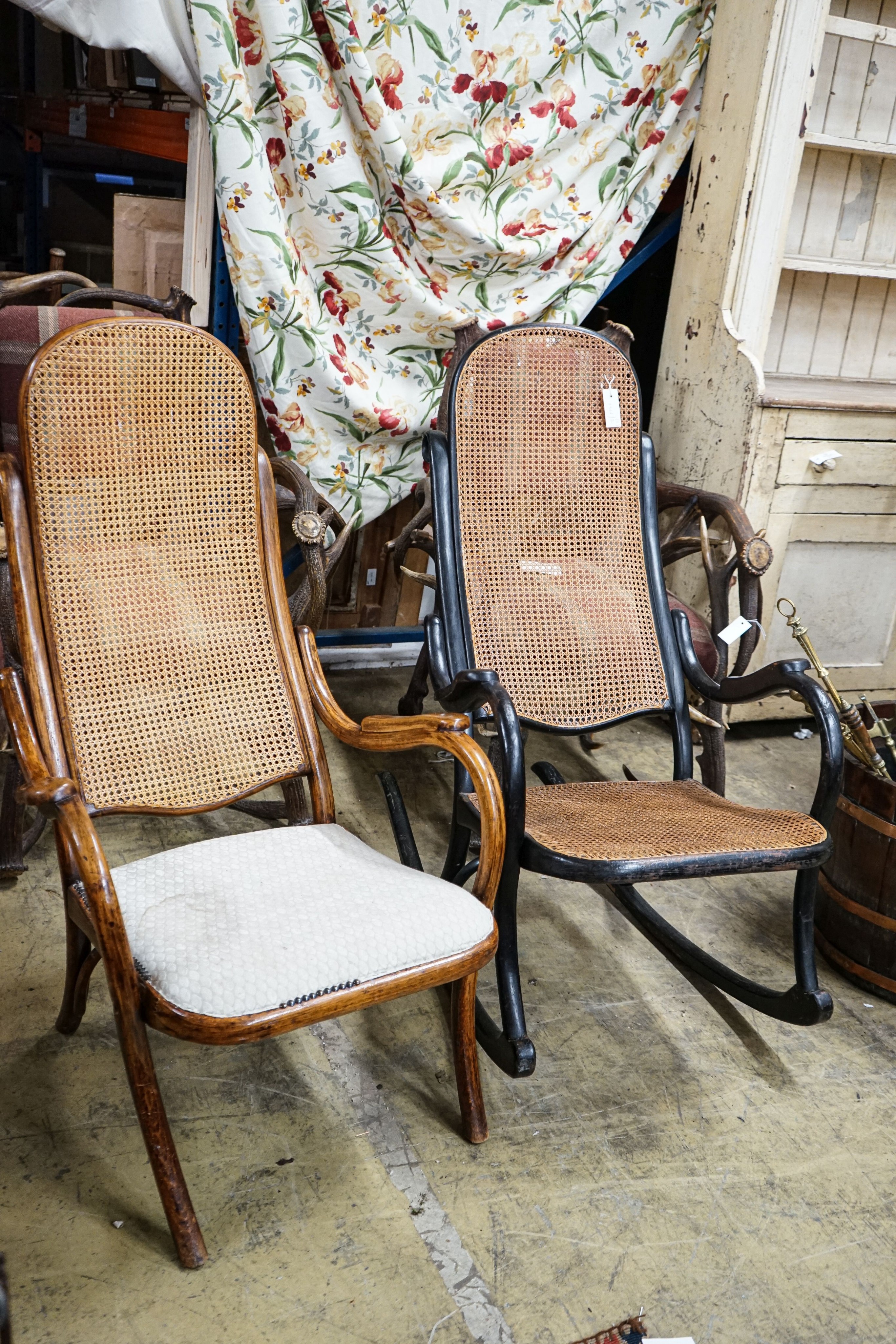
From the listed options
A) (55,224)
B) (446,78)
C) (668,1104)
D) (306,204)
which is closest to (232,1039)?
(668,1104)

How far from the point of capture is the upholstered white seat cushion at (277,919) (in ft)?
4.32

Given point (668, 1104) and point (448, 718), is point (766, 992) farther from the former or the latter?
point (448, 718)

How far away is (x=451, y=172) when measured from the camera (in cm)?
274

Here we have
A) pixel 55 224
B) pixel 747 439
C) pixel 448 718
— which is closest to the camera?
pixel 448 718

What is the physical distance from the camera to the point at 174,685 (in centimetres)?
174

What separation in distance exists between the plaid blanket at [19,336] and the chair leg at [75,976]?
3.97 feet

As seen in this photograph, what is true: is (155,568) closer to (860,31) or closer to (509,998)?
(509,998)

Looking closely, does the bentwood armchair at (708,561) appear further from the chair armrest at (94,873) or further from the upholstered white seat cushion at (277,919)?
the chair armrest at (94,873)

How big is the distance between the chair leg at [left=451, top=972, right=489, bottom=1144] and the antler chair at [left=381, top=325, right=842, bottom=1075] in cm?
39

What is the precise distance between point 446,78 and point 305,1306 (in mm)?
2661

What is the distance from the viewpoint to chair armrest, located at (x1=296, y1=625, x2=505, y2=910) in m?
1.57

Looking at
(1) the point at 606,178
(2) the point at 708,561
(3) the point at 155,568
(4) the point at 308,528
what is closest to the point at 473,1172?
(3) the point at 155,568

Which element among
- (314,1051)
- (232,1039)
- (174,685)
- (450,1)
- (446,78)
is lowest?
(314,1051)

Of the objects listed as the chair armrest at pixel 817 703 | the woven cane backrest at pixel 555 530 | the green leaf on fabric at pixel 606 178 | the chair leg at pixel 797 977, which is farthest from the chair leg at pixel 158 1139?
the green leaf on fabric at pixel 606 178
